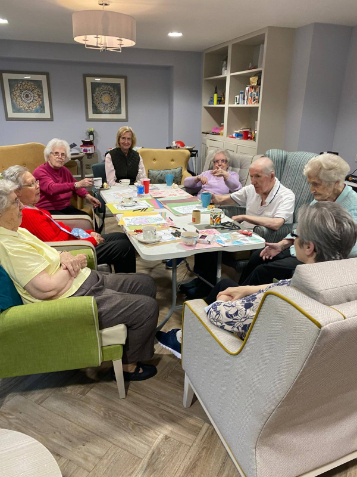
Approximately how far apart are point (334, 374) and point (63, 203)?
9.20 ft

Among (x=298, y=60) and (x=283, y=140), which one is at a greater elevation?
(x=298, y=60)

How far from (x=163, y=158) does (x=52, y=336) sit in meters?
3.09

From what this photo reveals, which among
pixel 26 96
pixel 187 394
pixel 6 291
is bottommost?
pixel 187 394

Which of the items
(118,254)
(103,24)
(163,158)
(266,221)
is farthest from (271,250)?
(163,158)

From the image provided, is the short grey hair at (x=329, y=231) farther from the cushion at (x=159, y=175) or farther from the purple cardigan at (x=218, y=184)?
the cushion at (x=159, y=175)

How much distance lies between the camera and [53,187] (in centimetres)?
303

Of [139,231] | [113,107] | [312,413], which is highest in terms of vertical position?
[113,107]

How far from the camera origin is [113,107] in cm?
605

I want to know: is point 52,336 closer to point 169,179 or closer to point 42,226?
point 42,226

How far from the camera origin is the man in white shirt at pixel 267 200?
→ 2426 mm

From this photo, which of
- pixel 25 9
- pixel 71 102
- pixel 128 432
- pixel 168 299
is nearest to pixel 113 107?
pixel 71 102

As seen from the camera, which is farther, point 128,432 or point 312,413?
point 128,432

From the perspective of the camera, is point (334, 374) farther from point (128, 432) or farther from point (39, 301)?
point (39, 301)

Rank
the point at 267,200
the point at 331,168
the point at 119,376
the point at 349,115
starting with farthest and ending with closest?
the point at 349,115
the point at 267,200
the point at 331,168
the point at 119,376
